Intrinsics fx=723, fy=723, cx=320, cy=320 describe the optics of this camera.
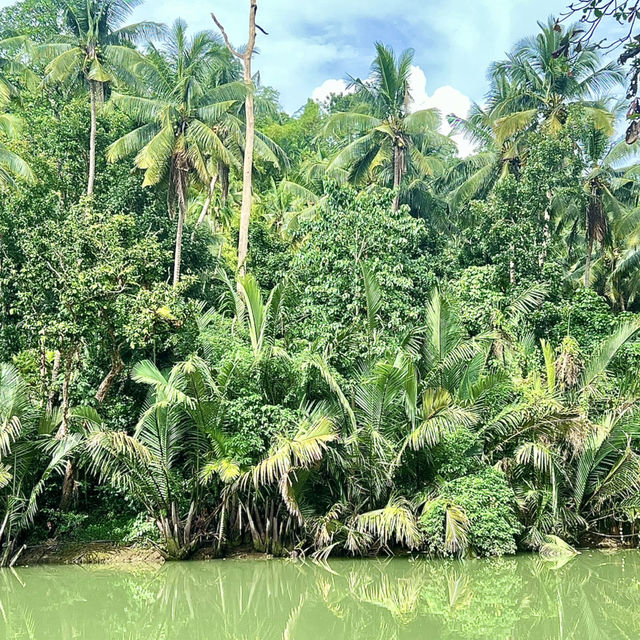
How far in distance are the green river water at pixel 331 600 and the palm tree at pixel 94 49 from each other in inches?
435

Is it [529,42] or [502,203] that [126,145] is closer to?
[502,203]

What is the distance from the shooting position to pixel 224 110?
18.1 metres

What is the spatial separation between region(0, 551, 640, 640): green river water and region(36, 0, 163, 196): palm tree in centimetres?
1104

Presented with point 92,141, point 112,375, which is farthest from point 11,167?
point 112,375

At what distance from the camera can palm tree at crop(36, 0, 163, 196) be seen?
60.4 ft

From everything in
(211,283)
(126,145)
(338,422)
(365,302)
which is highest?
(126,145)

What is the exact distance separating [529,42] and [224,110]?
10178 millimetres

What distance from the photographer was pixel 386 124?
2159 centimetres

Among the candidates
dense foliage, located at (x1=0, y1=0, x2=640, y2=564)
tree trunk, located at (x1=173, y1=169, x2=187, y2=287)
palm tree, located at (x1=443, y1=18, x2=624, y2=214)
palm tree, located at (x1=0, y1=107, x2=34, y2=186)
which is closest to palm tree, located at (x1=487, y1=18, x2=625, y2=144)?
palm tree, located at (x1=443, y1=18, x2=624, y2=214)

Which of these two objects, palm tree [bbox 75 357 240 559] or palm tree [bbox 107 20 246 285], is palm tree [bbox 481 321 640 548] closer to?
palm tree [bbox 75 357 240 559]

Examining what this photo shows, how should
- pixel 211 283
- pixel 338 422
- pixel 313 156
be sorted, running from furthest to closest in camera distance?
pixel 313 156 → pixel 211 283 → pixel 338 422

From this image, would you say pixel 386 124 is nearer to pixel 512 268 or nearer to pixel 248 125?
pixel 248 125

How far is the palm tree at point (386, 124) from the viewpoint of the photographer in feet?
69.9

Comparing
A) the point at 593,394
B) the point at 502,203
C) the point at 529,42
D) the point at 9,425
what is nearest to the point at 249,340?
the point at 9,425
